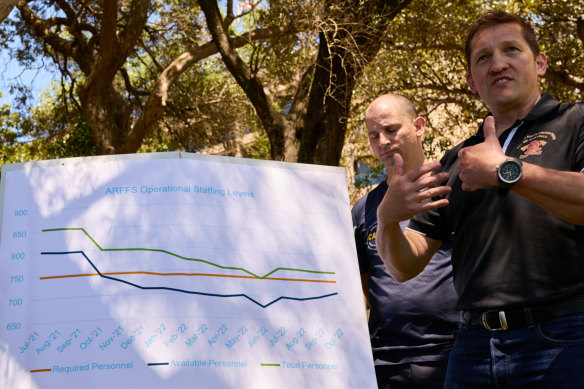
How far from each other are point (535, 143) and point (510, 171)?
0.28 meters

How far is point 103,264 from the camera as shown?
240 centimetres

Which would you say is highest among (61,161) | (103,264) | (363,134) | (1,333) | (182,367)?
(363,134)

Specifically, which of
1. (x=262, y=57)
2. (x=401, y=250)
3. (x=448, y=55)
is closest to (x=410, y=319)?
(x=401, y=250)

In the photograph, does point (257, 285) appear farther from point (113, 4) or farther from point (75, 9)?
point (75, 9)

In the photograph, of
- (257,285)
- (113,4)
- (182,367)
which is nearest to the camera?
(182,367)

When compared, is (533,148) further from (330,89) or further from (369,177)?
(369,177)

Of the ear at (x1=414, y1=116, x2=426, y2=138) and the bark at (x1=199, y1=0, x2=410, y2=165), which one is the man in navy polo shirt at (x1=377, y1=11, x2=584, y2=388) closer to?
the ear at (x1=414, y1=116, x2=426, y2=138)

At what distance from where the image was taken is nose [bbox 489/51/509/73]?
234cm

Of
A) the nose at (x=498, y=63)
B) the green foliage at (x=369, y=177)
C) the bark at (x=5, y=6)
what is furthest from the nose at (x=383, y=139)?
the green foliage at (x=369, y=177)

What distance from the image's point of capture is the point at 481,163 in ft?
6.53

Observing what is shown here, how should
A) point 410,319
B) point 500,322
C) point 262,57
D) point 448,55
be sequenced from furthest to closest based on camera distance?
point 448,55, point 262,57, point 410,319, point 500,322

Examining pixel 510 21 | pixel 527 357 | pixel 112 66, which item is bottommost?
pixel 527 357

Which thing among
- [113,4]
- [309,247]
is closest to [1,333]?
[309,247]

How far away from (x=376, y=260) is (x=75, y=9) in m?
10.5
